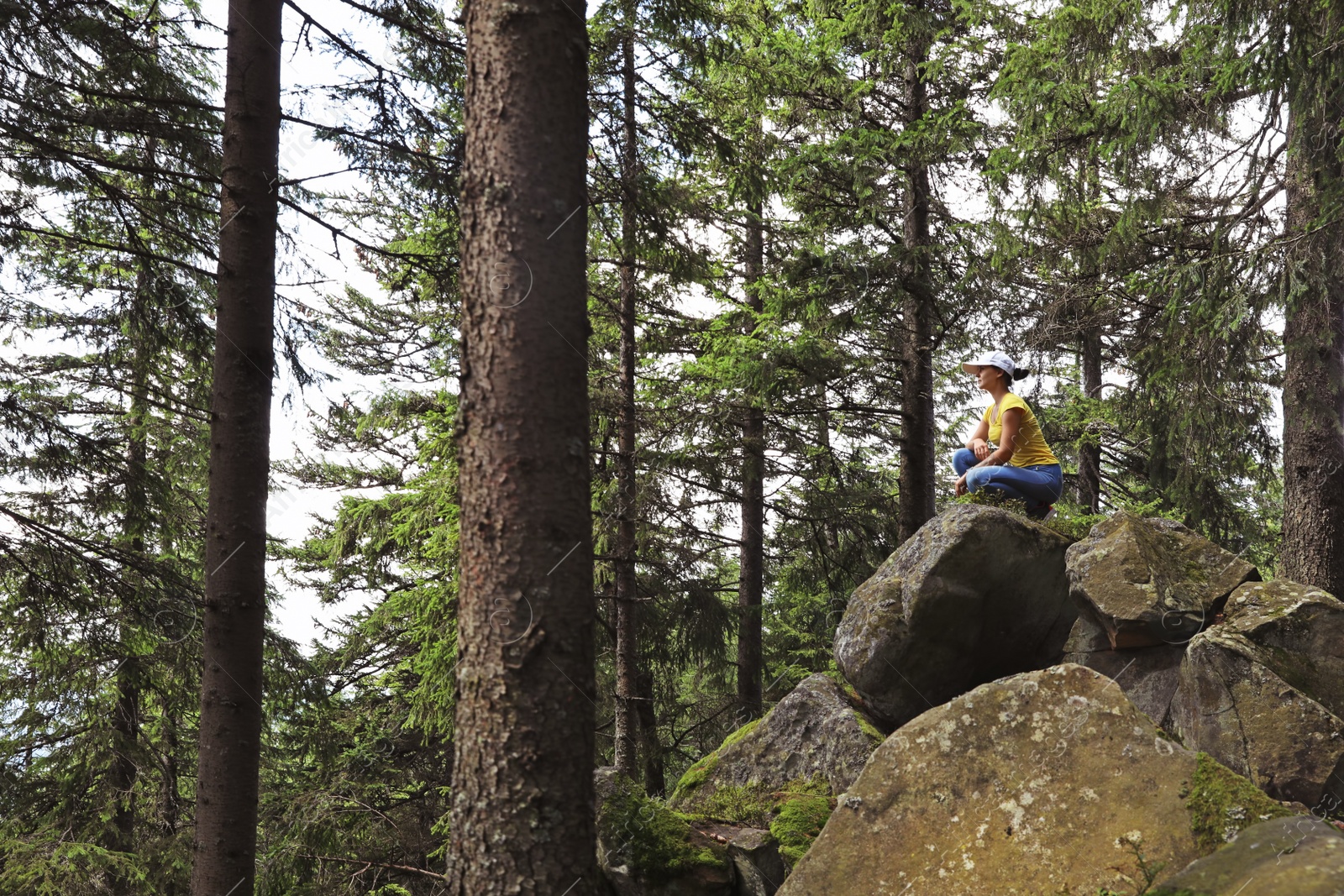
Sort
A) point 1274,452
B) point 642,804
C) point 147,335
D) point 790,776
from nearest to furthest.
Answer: point 642,804, point 790,776, point 147,335, point 1274,452

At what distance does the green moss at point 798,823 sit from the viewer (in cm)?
568

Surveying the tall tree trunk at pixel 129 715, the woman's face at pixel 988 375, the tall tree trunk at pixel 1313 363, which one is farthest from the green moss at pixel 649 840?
the tall tree trunk at pixel 1313 363

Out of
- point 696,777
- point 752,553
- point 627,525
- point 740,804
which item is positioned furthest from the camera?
point 752,553

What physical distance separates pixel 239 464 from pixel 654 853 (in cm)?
386

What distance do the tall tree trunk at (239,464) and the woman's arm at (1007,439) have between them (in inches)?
243

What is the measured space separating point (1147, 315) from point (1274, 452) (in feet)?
7.92

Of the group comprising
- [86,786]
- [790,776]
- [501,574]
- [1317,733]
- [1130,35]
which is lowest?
[86,786]

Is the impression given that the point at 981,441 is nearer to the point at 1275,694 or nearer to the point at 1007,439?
the point at 1007,439

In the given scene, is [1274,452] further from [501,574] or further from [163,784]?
[163,784]

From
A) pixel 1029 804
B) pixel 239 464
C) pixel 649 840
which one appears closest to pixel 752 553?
pixel 649 840

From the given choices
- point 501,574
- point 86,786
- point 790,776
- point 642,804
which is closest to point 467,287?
point 501,574

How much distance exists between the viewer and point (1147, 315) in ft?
39.0

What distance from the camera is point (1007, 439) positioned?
26.0 ft

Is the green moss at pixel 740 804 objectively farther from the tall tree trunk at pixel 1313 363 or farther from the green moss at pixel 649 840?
the tall tree trunk at pixel 1313 363
